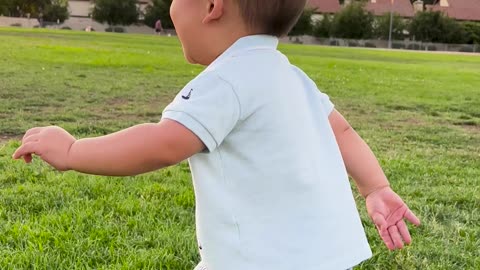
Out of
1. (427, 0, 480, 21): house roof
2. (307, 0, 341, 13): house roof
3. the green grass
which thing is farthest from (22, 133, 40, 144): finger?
(427, 0, 480, 21): house roof

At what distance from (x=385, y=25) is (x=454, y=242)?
190 feet

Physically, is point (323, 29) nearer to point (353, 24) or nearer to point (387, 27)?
point (353, 24)

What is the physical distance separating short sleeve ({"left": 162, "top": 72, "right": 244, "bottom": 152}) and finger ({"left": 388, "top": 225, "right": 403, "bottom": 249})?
2.10 feet

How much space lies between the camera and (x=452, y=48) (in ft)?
183

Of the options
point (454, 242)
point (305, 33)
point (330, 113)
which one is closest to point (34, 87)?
point (454, 242)

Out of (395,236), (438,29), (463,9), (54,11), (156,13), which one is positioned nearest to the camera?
(395,236)

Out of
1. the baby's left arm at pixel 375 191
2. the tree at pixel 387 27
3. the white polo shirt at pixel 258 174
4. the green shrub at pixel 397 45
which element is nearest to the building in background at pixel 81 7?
the tree at pixel 387 27

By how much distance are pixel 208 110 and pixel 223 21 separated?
8.8 inches

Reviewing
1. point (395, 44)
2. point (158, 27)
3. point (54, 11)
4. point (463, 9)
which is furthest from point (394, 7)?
point (54, 11)

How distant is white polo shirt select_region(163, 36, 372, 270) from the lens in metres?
1.29

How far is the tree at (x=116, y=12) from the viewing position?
61.0 meters

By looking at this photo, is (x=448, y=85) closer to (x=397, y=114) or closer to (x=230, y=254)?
(x=397, y=114)

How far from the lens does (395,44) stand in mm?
56469

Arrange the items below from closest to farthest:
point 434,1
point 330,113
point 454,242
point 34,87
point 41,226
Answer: point 330,113
point 41,226
point 454,242
point 34,87
point 434,1
